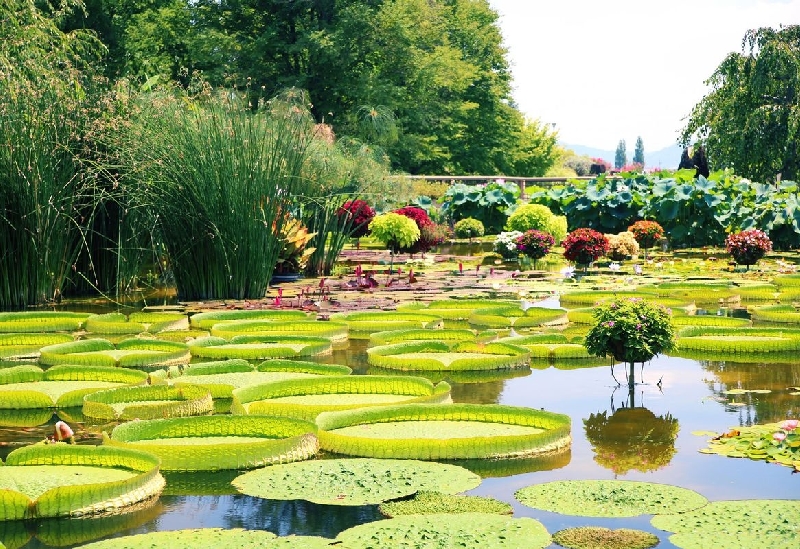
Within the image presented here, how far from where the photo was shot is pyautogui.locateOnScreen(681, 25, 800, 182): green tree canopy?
28.2 m

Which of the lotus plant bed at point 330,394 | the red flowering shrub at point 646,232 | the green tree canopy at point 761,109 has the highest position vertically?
the green tree canopy at point 761,109

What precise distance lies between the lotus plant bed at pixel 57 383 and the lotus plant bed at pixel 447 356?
190 cm

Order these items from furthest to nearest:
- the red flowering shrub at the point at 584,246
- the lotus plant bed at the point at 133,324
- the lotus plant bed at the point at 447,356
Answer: the red flowering shrub at the point at 584,246
the lotus plant bed at the point at 133,324
the lotus plant bed at the point at 447,356

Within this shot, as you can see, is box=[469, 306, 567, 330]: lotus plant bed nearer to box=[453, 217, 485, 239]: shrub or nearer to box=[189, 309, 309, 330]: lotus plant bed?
box=[189, 309, 309, 330]: lotus plant bed

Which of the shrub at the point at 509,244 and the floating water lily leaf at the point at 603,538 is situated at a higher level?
the shrub at the point at 509,244

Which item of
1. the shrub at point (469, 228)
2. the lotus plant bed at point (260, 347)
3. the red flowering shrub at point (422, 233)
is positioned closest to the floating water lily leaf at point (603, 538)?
the lotus plant bed at point (260, 347)

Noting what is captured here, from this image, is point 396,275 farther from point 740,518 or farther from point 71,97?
point 740,518

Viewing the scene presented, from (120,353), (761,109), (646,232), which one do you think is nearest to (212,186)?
(120,353)

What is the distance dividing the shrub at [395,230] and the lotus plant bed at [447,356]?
835 centimetres

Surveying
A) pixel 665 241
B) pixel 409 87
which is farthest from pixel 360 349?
pixel 409 87

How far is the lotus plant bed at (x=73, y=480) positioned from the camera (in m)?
4.82

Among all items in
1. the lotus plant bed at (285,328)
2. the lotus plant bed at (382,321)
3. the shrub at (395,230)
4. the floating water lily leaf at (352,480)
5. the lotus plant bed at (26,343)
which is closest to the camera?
the floating water lily leaf at (352,480)

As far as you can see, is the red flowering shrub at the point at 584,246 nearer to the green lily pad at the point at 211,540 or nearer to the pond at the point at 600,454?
the pond at the point at 600,454

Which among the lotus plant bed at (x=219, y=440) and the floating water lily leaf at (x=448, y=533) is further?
the lotus plant bed at (x=219, y=440)
